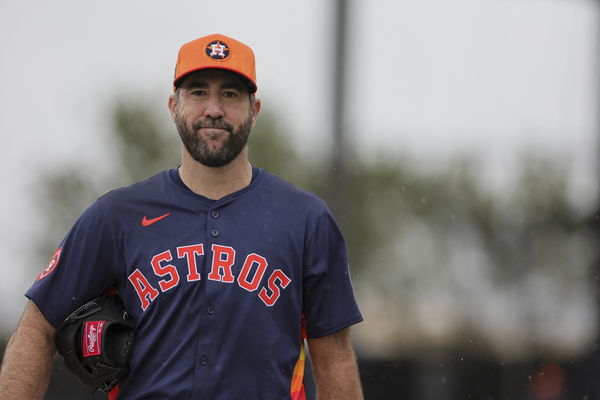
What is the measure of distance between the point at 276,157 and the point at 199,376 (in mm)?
18620

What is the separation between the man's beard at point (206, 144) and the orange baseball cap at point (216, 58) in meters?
0.16

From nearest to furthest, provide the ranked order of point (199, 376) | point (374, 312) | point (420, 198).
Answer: point (199, 376) < point (374, 312) < point (420, 198)

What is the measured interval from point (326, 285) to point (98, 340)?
78 cm

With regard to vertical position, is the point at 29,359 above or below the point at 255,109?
below

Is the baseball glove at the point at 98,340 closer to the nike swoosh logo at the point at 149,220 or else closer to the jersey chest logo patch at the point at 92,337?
the jersey chest logo patch at the point at 92,337

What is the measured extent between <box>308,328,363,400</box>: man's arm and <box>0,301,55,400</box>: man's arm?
35.3 inches

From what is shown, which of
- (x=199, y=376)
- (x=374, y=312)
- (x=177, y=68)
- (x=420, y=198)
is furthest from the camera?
(x=420, y=198)

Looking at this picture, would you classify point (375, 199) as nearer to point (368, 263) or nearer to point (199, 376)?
point (368, 263)

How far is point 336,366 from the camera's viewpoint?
3.53m

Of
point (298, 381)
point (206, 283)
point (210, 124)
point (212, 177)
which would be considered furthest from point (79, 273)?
point (298, 381)

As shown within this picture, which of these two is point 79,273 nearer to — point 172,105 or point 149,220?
point 149,220

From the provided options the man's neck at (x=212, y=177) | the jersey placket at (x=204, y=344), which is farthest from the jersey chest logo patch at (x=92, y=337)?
the man's neck at (x=212, y=177)

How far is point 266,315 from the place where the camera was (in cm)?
331

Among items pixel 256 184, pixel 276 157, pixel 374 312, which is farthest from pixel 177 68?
pixel 276 157
